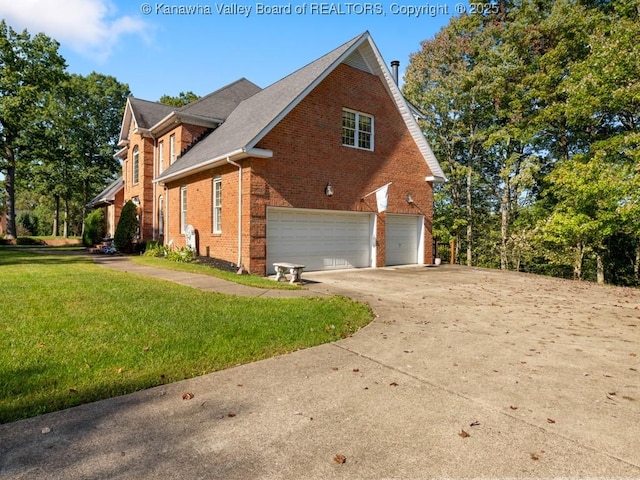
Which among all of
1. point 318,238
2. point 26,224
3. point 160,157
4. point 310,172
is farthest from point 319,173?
point 26,224

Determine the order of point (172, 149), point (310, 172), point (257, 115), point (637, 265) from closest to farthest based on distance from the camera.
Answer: point (310, 172), point (257, 115), point (172, 149), point (637, 265)

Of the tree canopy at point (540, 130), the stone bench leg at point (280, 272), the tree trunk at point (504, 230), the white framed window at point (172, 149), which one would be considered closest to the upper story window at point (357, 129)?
the stone bench leg at point (280, 272)

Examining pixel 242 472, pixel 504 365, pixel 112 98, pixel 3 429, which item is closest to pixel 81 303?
pixel 3 429

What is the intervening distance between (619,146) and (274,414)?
1976 cm

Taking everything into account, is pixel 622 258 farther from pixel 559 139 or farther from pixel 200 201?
pixel 200 201

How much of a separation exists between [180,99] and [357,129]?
112 ft

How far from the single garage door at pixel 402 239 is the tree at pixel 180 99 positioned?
33177mm

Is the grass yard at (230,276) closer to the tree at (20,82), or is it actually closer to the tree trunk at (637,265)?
the tree trunk at (637,265)

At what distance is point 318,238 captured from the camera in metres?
13.8

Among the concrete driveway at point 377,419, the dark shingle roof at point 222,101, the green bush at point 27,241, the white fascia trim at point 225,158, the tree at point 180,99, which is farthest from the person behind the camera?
the tree at point 180,99

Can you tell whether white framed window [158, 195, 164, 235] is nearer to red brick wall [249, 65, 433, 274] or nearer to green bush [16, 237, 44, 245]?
red brick wall [249, 65, 433, 274]

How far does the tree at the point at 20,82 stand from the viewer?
27.8 meters

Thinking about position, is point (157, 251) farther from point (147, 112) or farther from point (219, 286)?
point (219, 286)

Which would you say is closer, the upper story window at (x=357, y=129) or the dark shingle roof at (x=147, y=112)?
the upper story window at (x=357, y=129)
